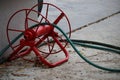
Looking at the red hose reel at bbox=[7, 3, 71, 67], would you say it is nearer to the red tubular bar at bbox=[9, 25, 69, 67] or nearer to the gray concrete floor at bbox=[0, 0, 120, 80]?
the red tubular bar at bbox=[9, 25, 69, 67]

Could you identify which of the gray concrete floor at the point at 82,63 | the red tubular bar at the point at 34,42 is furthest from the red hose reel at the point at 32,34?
the gray concrete floor at the point at 82,63

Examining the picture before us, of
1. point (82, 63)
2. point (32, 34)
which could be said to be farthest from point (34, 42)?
point (82, 63)

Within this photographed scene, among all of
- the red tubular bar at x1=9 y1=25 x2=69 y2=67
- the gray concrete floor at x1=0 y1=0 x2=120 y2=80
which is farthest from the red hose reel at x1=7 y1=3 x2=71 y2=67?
the gray concrete floor at x1=0 y1=0 x2=120 y2=80

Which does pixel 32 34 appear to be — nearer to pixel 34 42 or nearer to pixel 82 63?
pixel 34 42

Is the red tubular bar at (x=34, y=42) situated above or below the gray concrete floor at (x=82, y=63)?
above

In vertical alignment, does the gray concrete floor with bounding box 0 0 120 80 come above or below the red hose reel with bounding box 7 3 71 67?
below

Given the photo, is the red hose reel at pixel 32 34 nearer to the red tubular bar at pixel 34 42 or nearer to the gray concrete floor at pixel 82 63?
the red tubular bar at pixel 34 42

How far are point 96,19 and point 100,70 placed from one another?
8.06 ft

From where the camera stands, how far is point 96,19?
545 centimetres

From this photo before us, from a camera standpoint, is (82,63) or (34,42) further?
(82,63)

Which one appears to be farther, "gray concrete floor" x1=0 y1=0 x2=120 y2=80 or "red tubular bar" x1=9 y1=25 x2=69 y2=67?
"red tubular bar" x1=9 y1=25 x2=69 y2=67

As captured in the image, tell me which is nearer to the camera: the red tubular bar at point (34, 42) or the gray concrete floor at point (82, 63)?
the gray concrete floor at point (82, 63)

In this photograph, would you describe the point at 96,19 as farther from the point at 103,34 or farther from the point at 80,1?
the point at 80,1

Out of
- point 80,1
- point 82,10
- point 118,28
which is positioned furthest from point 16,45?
point 80,1
